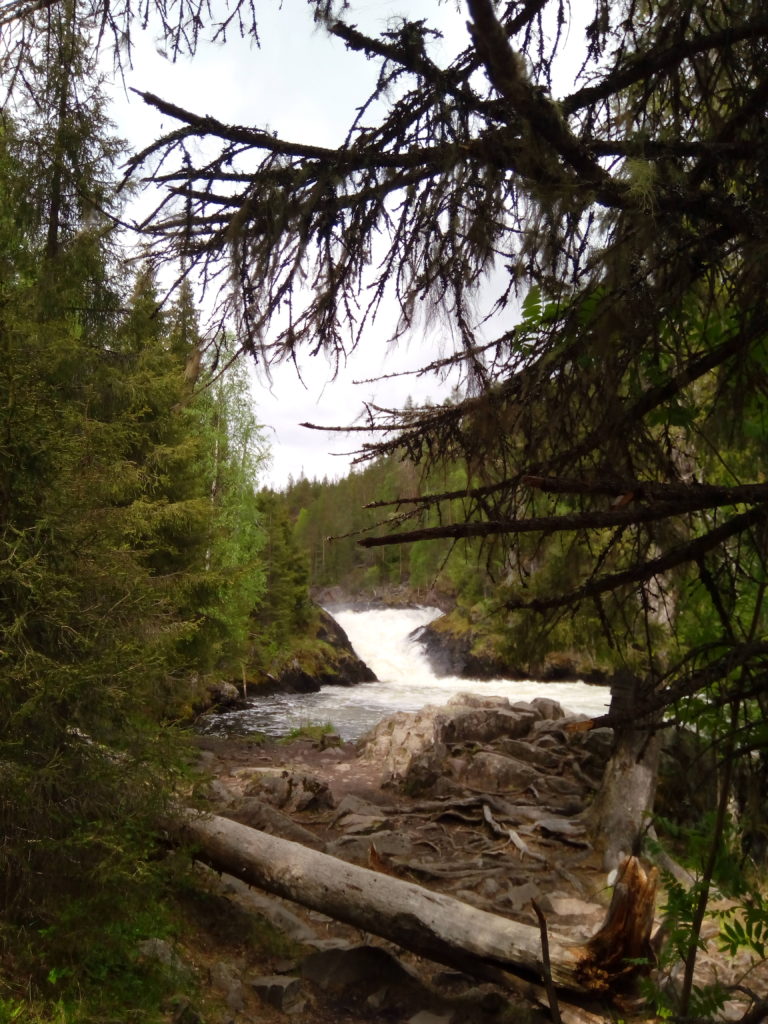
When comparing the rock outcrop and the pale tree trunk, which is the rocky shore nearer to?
the pale tree trunk

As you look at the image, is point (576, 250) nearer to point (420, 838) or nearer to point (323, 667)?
point (420, 838)

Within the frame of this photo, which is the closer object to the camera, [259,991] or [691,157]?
[691,157]

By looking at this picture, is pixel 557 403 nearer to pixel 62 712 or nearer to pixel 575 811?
pixel 62 712

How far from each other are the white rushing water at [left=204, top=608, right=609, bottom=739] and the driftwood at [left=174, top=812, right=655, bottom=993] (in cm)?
622

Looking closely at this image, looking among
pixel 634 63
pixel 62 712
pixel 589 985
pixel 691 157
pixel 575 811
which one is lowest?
pixel 575 811

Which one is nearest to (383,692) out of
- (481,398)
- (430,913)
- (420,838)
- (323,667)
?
(323,667)

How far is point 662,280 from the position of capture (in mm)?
2070

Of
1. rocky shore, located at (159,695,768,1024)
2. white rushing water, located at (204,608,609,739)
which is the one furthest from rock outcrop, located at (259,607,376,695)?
rocky shore, located at (159,695,768,1024)

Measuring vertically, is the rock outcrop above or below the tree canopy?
below

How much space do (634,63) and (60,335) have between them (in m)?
6.43

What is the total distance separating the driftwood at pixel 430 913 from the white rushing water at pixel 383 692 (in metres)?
6.22

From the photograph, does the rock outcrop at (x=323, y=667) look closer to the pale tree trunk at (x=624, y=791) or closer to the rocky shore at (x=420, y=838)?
the rocky shore at (x=420, y=838)

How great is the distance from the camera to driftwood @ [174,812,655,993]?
16.5 ft

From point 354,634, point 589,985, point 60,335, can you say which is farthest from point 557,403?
point 354,634
